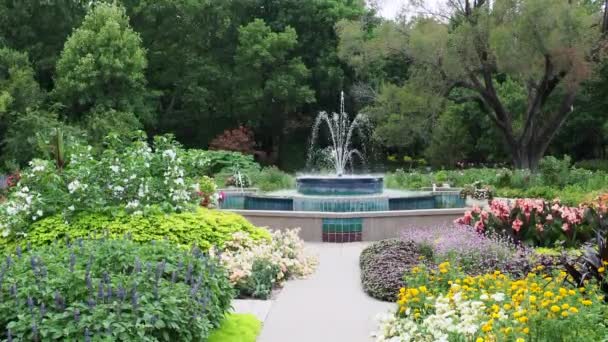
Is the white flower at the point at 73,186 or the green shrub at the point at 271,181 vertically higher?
Answer: the white flower at the point at 73,186

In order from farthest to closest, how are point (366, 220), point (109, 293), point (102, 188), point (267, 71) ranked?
point (267, 71), point (366, 220), point (102, 188), point (109, 293)

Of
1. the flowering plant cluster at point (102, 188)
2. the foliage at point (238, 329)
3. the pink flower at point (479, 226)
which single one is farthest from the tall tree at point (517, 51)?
the foliage at point (238, 329)

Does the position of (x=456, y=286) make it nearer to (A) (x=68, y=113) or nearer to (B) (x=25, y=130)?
(B) (x=25, y=130)

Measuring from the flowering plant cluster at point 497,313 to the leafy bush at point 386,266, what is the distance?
0.86 m

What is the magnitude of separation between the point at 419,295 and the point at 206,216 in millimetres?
3478

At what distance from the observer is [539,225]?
8.80 m

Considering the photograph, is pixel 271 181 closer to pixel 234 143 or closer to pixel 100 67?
pixel 234 143

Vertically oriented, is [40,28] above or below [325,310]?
above

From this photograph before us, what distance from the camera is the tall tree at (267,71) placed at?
29.0m

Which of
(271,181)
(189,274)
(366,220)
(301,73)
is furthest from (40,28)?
(189,274)

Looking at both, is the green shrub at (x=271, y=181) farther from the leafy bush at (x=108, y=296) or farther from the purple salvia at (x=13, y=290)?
the purple salvia at (x=13, y=290)

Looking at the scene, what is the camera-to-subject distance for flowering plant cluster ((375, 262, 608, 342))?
4020mm

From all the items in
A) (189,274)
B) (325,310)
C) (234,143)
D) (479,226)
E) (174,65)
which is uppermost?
(174,65)

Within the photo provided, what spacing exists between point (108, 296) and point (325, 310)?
8.94ft
